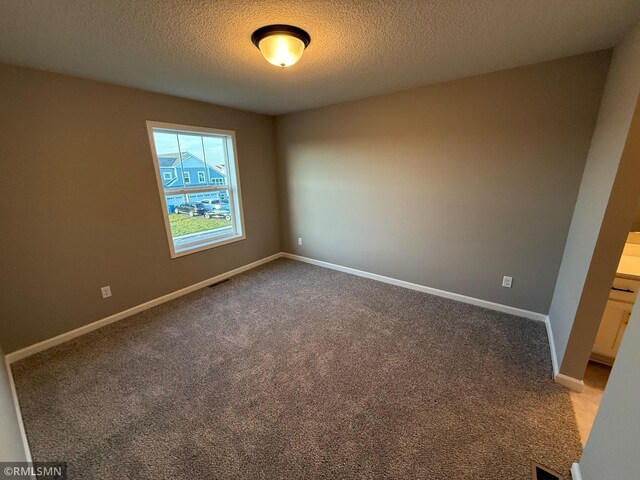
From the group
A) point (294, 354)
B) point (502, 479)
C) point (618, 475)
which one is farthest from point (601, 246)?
point (294, 354)

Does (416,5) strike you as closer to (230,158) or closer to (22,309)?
(230,158)

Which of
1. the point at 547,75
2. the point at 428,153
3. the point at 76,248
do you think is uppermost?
the point at 547,75

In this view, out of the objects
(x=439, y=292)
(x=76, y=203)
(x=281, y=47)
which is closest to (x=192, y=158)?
(x=76, y=203)

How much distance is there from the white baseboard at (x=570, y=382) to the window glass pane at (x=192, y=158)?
3.89m

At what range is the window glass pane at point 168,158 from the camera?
9.32 feet

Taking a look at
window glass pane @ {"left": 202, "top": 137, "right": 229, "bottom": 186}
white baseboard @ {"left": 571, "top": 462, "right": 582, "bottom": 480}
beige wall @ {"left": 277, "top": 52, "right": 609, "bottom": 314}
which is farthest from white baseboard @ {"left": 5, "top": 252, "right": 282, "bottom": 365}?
white baseboard @ {"left": 571, "top": 462, "right": 582, "bottom": 480}

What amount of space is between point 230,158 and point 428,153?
2498mm

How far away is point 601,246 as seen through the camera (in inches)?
58.0

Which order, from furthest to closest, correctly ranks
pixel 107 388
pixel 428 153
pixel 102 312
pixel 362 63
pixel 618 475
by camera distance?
pixel 428 153
pixel 102 312
pixel 362 63
pixel 107 388
pixel 618 475

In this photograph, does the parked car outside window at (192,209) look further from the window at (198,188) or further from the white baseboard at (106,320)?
the white baseboard at (106,320)

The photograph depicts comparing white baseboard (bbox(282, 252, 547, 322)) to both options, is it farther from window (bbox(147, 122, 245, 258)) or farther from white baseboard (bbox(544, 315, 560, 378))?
window (bbox(147, 122, 245, 258))

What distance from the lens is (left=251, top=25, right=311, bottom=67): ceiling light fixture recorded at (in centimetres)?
150

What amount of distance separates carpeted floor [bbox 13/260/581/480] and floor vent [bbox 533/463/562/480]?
5 centimetres

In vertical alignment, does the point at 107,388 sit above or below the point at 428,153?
below
